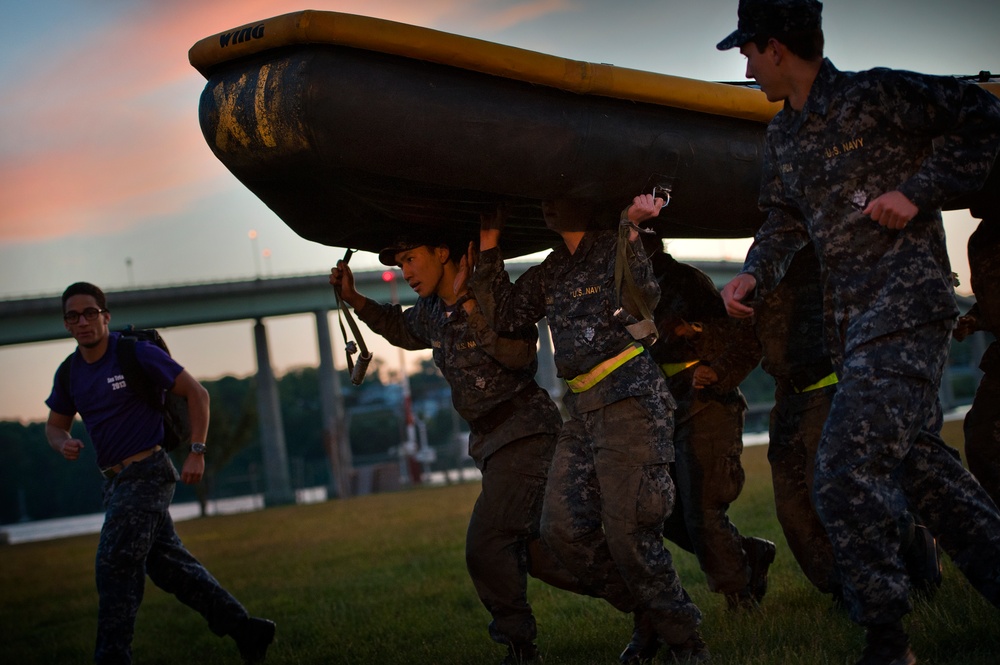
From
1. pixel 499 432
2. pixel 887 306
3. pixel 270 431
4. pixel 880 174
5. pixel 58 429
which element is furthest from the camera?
pixel 270 431

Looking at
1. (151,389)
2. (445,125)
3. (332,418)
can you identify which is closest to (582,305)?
(445,125)

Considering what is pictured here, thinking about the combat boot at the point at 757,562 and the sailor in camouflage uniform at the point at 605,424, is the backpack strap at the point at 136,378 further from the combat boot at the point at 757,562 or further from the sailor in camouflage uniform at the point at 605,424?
the combat boot at the point at 757,562

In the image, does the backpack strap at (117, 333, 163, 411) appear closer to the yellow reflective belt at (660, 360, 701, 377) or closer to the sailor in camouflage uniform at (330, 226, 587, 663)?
the sailor in camouflage uniform at (330, 226, 587, 663)

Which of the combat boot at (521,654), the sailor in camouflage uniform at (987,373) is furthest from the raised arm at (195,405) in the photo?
the sailor in camouflage uniform at (987,373)

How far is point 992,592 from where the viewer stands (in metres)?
4.36

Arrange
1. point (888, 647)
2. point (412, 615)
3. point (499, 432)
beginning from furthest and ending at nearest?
point (412, 615)
point (499, 432)
point (888, 647)

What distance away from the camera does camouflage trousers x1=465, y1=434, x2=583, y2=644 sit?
19.9 ft

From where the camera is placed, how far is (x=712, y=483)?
22.1 feet

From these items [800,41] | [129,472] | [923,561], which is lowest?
[923,561]

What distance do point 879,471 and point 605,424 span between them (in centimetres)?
156

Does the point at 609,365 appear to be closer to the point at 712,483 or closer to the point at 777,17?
the point at 712,483

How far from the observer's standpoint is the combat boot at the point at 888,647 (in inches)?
163

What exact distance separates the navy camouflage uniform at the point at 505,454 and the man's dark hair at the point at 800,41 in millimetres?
2192

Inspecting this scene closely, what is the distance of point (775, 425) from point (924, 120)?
2.64 m
